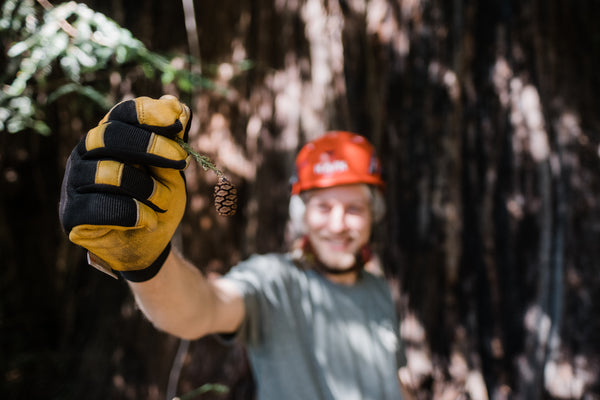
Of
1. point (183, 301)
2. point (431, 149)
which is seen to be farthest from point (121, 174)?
point (431, 149)

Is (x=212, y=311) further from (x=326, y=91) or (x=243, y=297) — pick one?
(x=326, y=91)

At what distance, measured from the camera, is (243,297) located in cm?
126

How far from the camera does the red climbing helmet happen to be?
1.42 meters

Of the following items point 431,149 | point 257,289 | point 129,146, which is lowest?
point 257,289

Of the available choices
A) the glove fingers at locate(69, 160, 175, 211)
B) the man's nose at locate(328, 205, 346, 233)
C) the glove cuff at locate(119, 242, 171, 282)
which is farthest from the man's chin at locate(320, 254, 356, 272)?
the glove fingers at locate(69, 160, 175, 211)

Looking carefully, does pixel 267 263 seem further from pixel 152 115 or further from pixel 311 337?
pixel 152 115

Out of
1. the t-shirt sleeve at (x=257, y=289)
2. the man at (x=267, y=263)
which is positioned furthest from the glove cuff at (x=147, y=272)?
the t-shirt sleeve at (x=257, y=289)

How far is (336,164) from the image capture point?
1.43m

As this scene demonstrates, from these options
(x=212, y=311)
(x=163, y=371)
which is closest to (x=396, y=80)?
(x=212, y=311)

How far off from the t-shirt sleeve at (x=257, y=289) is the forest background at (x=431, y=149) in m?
0.56

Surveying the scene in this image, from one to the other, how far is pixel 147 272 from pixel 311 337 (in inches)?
29.9

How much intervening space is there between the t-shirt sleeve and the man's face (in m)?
0.19

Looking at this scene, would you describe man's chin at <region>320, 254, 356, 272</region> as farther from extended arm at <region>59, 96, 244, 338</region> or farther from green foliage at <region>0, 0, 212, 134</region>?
green foliage at <region>0, 0, 212, 134</region>

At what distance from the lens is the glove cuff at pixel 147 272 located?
0.81 m
